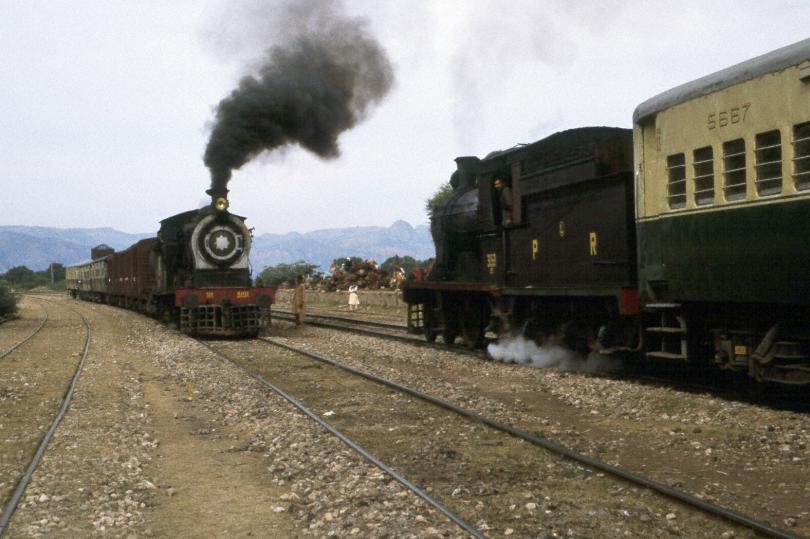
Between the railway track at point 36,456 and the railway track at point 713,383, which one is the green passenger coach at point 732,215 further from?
the railway track at point 36,456

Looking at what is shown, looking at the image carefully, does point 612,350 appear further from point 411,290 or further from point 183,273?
point 183,273

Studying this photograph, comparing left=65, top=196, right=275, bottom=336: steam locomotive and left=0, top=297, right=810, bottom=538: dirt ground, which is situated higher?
left=65, top=196, right=275, bottom=336: steam locomotive

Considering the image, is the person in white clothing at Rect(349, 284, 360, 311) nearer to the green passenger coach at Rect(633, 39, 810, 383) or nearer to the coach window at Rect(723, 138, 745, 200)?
the green passenger coach at Rect(633, 39, 810, 383)

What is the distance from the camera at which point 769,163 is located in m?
8.11

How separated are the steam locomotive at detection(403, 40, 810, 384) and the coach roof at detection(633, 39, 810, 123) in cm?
2

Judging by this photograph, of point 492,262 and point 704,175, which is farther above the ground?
point 704,175

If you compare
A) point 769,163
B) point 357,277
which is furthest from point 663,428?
point 357,277

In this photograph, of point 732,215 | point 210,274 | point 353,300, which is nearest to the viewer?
point 732,215

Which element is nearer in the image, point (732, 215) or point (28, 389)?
point (732, 215)

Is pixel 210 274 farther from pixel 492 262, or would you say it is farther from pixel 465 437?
pixel 465 437

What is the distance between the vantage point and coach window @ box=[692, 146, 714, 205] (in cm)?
900

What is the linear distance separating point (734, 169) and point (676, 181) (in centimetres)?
106

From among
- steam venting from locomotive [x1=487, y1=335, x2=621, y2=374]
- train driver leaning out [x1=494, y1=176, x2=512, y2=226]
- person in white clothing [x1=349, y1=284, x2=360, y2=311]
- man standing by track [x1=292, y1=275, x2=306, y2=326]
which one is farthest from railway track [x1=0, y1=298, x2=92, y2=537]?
person in white clothing [x1=349, y1=284, x2=360, y2=311]

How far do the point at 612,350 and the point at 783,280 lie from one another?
359 cm
